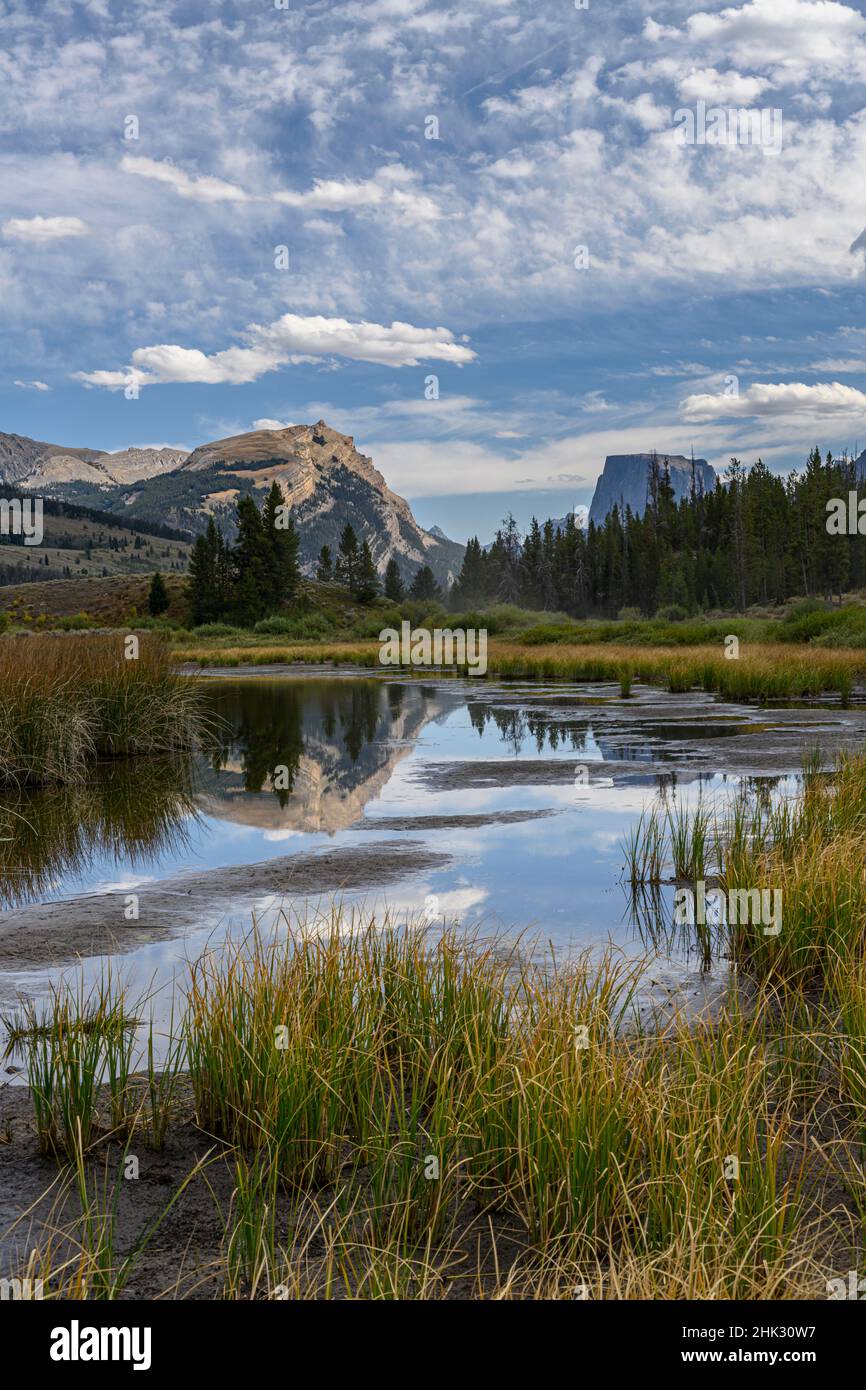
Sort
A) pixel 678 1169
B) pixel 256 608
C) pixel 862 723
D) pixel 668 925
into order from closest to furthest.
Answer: pixel 678 1169 → pixel 668 925 → pixel 862 723 → pixel 256 608

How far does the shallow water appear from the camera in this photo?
8.69 m

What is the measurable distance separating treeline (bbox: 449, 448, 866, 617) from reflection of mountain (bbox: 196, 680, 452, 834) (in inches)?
2595

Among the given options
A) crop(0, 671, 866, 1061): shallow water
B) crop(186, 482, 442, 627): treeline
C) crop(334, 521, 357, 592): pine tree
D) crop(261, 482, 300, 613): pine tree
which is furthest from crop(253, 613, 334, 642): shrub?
crop(0, 671, 866, 1061): shallow water

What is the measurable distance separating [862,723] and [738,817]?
42.6 ft

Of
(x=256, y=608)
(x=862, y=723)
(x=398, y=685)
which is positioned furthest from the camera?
(x=256, y=608)

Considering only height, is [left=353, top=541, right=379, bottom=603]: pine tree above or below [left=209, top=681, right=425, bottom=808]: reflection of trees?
above

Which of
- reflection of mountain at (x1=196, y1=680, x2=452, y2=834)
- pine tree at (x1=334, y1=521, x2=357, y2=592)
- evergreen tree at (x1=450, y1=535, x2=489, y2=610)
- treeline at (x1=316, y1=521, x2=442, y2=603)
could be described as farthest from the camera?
evergreen tree at (x1=450, y1=535, x2=489, y2=610)

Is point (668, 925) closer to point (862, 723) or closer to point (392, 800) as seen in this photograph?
point (392, 800)

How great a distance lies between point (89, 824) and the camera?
13461mm

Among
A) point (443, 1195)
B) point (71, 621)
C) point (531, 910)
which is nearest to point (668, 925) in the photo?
point (531, 910)

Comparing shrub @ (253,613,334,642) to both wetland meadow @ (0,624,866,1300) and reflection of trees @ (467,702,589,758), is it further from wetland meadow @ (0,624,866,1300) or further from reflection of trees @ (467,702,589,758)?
wetland meadow @ (0,624,866,1300)

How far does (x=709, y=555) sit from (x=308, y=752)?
9456cm

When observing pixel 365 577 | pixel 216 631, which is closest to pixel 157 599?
pixel 216 631
